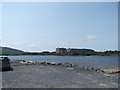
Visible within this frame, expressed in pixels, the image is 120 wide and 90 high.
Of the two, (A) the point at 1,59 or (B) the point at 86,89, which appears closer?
(B) the point at 86,89

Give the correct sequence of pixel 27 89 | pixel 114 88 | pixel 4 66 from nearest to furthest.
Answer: pixel 27 89
pixel 114 88
pixel 4 66

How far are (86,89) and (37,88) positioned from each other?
4251 millimetres

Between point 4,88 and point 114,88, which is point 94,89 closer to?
point 114,88

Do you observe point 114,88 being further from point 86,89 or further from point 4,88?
point 4,88

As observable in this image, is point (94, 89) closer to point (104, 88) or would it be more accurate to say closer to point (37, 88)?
point (104, 88)

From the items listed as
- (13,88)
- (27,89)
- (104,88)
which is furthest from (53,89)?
(104,88)

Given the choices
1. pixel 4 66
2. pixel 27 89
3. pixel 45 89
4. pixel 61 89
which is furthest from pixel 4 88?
pixel 4 66

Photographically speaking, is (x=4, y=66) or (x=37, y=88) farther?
(x=4, y=66)

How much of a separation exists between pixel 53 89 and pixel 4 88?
4.16m

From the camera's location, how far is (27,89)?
656 inches

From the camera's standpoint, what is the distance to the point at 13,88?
16.9 m

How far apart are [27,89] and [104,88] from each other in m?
6.83

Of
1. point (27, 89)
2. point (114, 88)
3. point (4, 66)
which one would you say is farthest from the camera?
point (4, 66)

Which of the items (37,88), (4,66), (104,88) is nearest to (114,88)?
(104,88)
